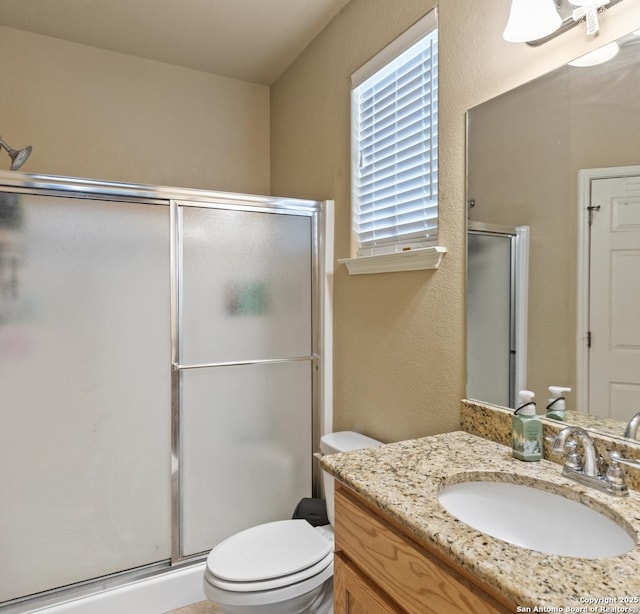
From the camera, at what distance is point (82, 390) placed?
5.82ft

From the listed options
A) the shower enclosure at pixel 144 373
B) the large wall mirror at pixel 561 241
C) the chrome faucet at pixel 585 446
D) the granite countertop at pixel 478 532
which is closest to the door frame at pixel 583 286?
the large wall mirror at pixel 561 241

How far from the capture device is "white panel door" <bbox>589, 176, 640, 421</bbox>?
98cm

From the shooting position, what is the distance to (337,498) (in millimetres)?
1126

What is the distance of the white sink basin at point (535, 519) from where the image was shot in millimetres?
862

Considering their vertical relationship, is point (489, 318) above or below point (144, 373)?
above

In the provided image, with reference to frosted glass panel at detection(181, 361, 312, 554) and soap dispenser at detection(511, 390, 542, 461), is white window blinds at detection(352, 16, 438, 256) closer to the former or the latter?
soap dispenser at detection(511, 390, 542, 461)

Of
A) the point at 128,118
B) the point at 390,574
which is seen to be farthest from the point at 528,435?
the point at 128,118

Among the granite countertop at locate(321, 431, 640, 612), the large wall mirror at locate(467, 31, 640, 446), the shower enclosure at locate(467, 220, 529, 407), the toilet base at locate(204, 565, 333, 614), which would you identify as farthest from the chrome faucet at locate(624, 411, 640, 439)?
the toilet base at locate(204, 565, 333, 614)

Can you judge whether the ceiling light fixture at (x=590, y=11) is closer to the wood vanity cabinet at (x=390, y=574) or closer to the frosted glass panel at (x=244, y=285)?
the wood vanity cabinet at (x=390, y=574)

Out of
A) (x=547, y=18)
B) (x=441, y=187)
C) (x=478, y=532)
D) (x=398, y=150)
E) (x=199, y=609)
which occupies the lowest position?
(x=199, y=609)

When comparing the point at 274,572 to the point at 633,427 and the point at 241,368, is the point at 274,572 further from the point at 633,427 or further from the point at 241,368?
the point at 633,427

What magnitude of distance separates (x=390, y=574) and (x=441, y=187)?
3.87 ft

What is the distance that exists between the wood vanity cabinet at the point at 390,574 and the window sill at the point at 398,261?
81cm

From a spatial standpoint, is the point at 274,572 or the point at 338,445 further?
the point at 338,445
